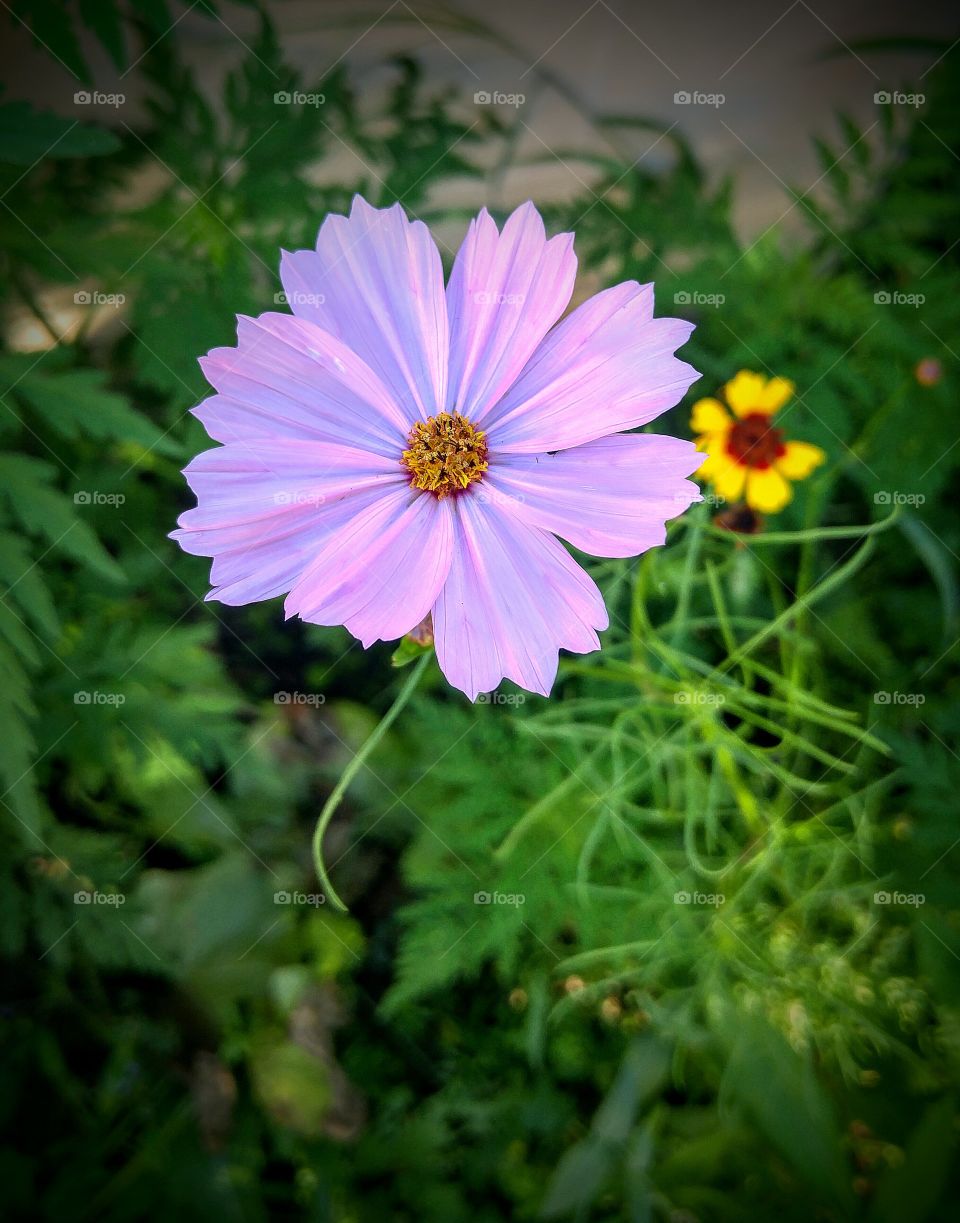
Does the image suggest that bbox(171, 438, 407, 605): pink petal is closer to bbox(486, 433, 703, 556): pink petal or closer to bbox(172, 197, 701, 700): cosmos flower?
bbox(172, 197, 701, 700): cosmos flower

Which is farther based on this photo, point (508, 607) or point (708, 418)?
point (708, 418)

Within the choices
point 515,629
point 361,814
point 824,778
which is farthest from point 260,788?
point 824,778

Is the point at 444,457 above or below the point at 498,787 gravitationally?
above

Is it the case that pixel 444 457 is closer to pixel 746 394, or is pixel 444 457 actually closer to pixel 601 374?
pixel 601 374

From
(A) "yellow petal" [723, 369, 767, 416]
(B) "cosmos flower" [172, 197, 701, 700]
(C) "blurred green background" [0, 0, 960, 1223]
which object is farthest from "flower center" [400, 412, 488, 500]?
(A) "yellow petal" [723, 369, 767, 416]

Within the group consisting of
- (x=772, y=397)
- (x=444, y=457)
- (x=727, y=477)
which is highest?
(x=772, y=397)

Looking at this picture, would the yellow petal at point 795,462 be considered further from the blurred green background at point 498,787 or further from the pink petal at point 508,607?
the pink petal at point 508,607

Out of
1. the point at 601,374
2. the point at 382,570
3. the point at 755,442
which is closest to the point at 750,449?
the point at 755,442

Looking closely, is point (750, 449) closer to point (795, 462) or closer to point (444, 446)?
point (795, 462)
